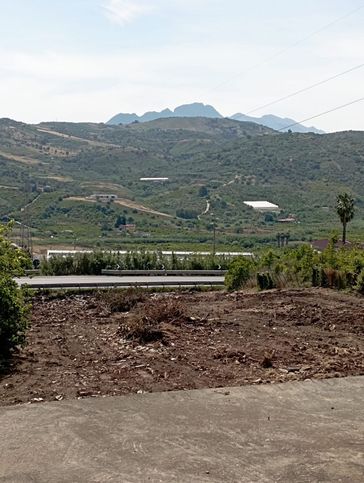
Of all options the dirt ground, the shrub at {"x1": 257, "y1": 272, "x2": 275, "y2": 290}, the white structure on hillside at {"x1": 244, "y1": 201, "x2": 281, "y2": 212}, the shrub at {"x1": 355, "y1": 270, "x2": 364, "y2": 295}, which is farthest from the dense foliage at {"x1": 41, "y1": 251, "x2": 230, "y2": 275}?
the white structure on hillside at {"x1": 244, "y1": 201, "x2": 281, "y2": 212}

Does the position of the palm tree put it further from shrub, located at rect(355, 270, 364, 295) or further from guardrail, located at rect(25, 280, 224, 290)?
shrub, located at rect(355, 270, 364, 295)

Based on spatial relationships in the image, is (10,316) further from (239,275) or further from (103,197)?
(103,197)

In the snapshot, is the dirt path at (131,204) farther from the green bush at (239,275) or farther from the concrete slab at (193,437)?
the concrete slab at (193,437)

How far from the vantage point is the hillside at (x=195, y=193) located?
102 meters

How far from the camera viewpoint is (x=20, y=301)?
36.7 feet

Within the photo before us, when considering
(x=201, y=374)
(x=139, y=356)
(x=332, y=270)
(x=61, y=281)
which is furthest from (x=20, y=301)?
(x=61, y=281)

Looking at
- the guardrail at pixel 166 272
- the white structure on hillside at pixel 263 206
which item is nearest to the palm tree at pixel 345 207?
the guardrail at pixel 166 272

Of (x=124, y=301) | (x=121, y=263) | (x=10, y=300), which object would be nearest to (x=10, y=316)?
(x=10, y=300)

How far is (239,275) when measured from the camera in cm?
2542

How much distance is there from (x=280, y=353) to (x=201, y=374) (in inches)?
82.4

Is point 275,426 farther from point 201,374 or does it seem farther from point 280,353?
point 280,353

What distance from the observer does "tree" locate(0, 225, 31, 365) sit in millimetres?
10805

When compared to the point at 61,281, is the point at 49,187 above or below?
above

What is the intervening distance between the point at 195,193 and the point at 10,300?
135m
